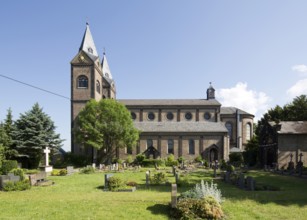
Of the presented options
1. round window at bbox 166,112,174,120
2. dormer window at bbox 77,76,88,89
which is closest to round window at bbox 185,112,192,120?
round window at bbox 166,112,174,120

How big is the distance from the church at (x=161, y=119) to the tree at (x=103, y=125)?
446 centimetres

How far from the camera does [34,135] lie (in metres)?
36.8

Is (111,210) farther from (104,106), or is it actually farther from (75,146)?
(75,146)

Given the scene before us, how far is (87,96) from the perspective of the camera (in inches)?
1730

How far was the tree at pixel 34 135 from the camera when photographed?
36.0 m

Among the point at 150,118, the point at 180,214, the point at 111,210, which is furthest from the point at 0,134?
the point at 180,214

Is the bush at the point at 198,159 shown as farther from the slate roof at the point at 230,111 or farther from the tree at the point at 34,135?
the tree at the point at 34,135

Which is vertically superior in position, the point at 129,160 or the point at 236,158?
the point at 236,158

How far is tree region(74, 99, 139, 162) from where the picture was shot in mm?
38375

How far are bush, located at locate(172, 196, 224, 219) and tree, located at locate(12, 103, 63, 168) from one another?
101ft

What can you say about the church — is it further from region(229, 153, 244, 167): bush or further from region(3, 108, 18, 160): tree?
region(3, 108, 18, 160): tree

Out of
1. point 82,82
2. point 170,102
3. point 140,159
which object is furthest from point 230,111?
point 82,82

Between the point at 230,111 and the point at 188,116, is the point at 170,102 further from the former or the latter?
the point at 230,111

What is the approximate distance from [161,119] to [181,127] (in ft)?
15.0
